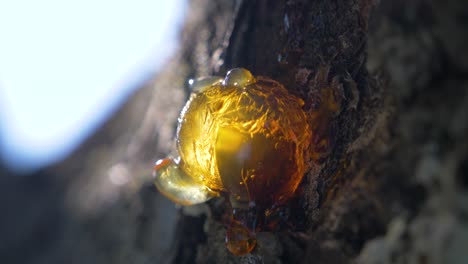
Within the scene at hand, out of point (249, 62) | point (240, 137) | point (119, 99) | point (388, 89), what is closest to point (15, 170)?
point (119, 99)

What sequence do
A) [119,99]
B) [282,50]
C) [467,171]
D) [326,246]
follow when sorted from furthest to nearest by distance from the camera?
1. [119,99]
2. [282,50]
3. [326,246]
4. [467,171]

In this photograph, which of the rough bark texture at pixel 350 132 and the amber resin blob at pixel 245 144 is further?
the amber resin blob at pixel 245 144

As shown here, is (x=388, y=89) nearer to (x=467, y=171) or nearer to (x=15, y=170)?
(x=467, y=171)

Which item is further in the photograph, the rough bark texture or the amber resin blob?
the amber resin blob

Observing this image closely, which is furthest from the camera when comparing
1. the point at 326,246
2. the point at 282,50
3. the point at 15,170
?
the point at 15,170
